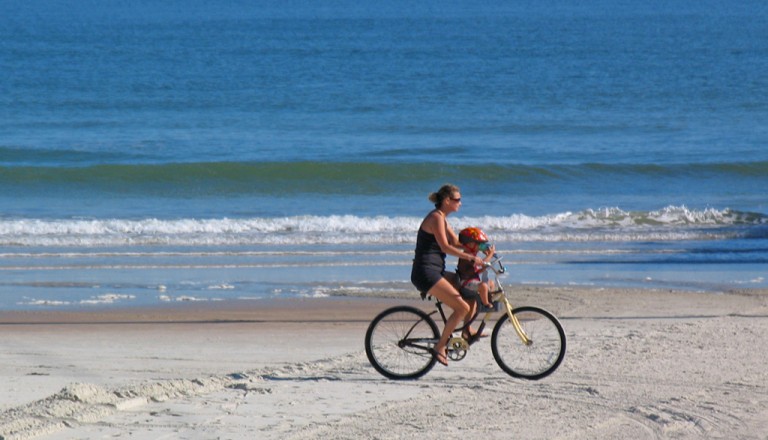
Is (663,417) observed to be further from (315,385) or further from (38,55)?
(38,55)

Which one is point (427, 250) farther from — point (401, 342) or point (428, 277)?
point (401, 342)

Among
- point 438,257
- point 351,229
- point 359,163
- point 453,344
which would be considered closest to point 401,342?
point 453,344

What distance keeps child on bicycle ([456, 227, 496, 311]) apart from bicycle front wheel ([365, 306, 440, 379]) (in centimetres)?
46

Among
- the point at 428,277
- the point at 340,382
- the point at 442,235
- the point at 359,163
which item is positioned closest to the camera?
the point at 442,235

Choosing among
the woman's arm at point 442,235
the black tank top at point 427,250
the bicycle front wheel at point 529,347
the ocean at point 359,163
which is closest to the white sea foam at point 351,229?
the ocean at point 359,163

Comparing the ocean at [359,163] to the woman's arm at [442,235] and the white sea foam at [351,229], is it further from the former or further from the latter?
the woman's arm at [442,235]

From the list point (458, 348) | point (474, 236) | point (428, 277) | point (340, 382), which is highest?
point (474, 236)

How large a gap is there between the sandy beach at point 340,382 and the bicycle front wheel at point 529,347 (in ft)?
0.40

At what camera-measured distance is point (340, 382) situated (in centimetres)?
794

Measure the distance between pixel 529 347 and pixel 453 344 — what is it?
1.94 feet

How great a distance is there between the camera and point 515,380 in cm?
796

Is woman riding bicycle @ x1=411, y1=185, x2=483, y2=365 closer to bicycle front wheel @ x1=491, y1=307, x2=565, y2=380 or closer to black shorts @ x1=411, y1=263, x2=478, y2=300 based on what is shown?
black shorts @ x1=411, y1=263, x2=478, y2=300

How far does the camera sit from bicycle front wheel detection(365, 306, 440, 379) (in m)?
8.04

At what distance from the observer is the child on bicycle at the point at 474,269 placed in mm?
7594
